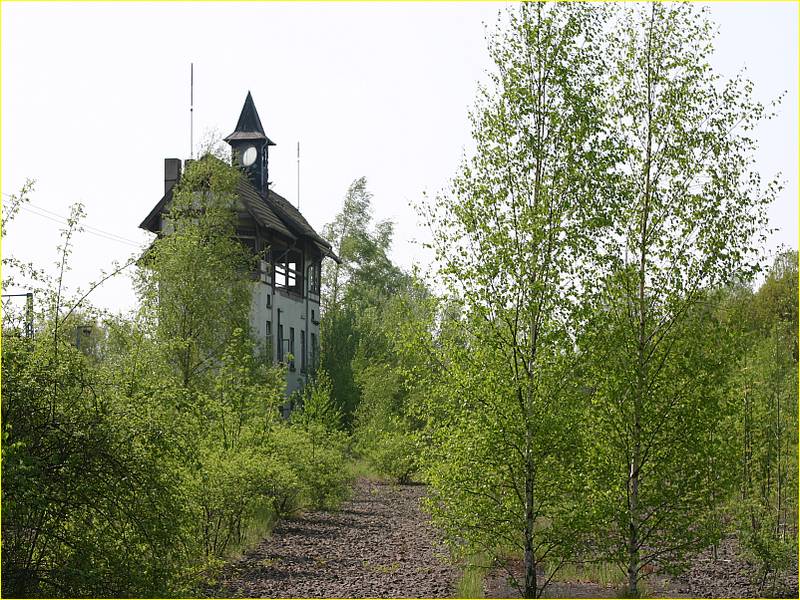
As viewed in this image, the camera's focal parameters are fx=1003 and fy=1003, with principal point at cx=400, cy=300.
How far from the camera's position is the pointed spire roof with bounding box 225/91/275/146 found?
43.5 metres

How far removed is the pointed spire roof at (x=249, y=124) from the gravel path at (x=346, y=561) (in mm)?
22912

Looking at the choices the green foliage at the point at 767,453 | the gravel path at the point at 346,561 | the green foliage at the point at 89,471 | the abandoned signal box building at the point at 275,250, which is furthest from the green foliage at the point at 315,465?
the abandoned signal box building at the point at 275,250

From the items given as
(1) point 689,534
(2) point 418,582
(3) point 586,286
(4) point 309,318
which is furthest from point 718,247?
(4) point 309,318

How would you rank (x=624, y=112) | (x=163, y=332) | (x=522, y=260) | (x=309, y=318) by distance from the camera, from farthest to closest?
(x=309, y=318), (x=163, y=332), (x=624, y=112), (x=522, y=260)

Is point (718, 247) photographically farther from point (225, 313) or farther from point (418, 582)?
point (225, 313)

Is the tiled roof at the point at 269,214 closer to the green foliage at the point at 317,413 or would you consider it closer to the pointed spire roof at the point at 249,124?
the pointed spire roof at the point at 249,124

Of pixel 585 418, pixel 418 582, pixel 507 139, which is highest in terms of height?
pixel 507 139

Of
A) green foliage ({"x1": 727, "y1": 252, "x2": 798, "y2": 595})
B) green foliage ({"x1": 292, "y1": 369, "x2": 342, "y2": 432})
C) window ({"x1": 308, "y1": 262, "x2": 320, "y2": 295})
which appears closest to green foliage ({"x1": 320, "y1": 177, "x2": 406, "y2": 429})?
window ({"x1": 308, "y1": 262, "x2": 320, "y2": 295})

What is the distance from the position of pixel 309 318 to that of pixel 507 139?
33.6m

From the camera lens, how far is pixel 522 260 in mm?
11742

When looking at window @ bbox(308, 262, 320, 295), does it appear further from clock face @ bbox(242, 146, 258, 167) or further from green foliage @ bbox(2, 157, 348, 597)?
green foliage @ bbox(2, 157, 348, 597)

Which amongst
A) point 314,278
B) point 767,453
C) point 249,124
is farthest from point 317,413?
point 249,124

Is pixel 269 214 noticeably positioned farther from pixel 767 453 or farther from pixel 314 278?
pixel 767 453

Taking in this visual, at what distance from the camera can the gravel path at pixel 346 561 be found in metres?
14.0
